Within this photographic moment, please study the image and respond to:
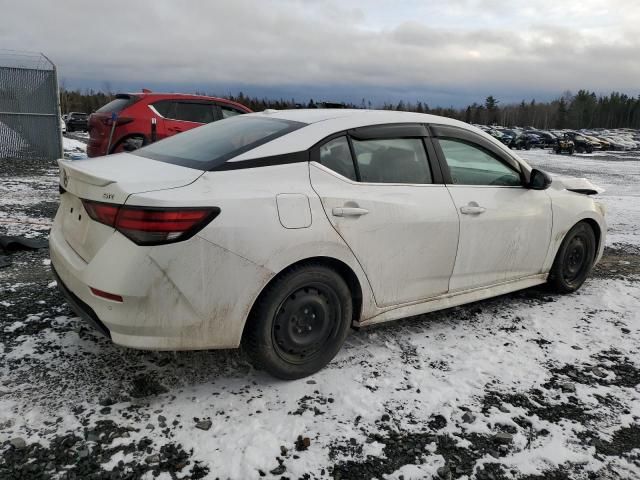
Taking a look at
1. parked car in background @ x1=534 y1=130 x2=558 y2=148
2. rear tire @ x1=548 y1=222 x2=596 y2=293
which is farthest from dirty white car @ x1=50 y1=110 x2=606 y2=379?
parked car in background @ x1=534 y1=130 x2=558 y2=148

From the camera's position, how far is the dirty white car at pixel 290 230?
8.18 ft

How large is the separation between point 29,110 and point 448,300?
12.7 meters

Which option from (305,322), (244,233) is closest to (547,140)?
(305,322)

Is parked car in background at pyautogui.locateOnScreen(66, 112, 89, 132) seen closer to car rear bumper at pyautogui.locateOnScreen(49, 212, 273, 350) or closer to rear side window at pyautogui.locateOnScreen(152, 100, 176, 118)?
rear side window at pyautogui.locateOnScreen(152, 100, 176, 118)

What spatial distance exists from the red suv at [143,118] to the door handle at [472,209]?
20.3ft

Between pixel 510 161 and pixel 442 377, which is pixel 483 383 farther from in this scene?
pixel 510 161

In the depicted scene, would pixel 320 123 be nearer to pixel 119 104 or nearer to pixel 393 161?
pixel 393 161

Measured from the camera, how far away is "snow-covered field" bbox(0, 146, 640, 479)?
2328mm

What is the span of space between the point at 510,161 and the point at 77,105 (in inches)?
3521

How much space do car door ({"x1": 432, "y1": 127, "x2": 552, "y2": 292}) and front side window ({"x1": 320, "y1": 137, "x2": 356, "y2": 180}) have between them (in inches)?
32.6

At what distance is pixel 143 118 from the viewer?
28.9 feet

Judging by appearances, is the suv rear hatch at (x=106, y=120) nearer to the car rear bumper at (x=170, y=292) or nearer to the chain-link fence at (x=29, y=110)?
the chain-link fence at (x=29, y=110)

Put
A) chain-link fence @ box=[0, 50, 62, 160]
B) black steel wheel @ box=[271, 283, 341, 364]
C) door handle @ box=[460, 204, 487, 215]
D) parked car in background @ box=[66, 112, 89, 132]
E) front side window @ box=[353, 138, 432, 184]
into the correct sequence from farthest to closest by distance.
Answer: parked car in background @ box=[66, 112, 89, 132] → chain-link fence @ box=[0, 50, 62, 160] → door handle @ box=[460, 204, 487, 215] → front side window @ box=[353, 138, 432, 184] → black steel wheel @ box=[271, 283, 341, 364]

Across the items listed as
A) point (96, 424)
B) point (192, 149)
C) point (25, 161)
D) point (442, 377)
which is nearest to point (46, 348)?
point (96, 424)
